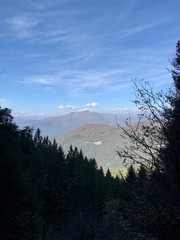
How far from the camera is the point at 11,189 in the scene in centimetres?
2066

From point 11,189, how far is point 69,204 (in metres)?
35.0

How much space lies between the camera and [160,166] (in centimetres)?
608

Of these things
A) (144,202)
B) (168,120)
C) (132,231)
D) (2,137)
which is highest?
(2,137)

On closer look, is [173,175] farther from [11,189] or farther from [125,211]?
[11,189]

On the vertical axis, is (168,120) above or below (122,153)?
above

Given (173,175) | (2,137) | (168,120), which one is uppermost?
(2,137)

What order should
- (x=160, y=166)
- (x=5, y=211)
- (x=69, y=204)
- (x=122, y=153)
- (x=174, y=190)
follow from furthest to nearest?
(x=69, y=204), (x=5, y=211), (x=122, y=153), (x=160, y=166), (x=174, y=190)

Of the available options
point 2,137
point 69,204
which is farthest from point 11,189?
point 69,204

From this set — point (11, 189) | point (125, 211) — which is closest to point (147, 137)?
point (125, 211)

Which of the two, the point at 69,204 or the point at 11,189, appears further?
the point at 69,204

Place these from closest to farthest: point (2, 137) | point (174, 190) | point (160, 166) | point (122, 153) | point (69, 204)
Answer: point (174, 190), point (160, 166), point (122, 153), point (2, 137), point (69, 204)

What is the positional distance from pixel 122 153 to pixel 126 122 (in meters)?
0.70

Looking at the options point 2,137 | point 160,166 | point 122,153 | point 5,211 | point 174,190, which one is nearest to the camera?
point 174,190

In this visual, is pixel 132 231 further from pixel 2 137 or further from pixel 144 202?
pixel 2 137
